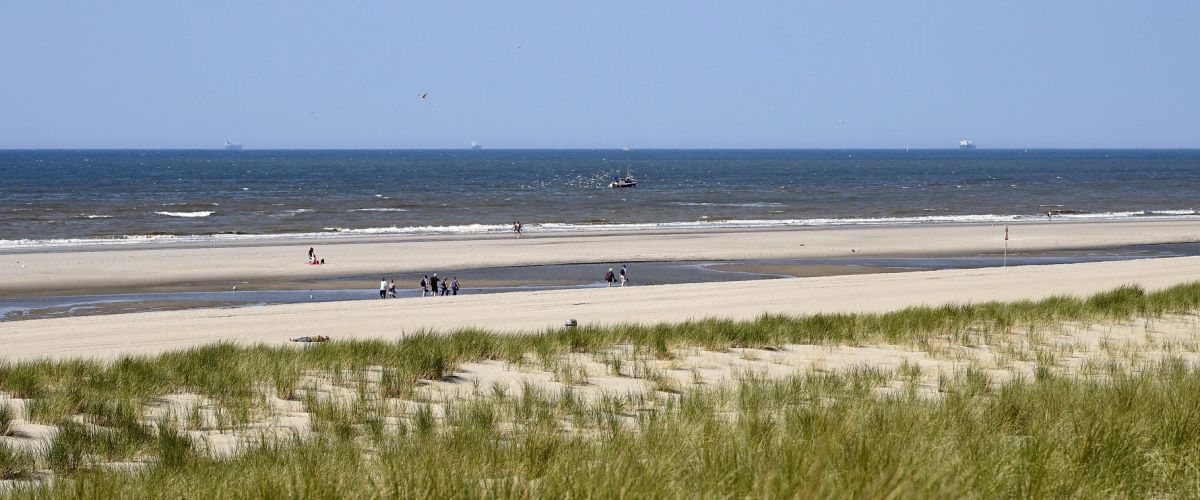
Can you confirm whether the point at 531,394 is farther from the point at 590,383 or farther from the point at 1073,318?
the point at 1073,318

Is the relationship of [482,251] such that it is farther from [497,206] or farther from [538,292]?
[497,206]

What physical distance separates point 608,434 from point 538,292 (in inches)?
805

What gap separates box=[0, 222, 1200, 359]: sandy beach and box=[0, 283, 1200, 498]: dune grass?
728 cm

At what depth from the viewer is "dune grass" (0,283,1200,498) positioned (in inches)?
186

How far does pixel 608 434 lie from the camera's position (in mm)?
6770

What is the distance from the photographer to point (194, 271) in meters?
34.3

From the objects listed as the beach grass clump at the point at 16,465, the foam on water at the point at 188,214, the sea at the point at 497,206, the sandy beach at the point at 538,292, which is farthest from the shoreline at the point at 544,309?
the foam on water at the point at 188,214

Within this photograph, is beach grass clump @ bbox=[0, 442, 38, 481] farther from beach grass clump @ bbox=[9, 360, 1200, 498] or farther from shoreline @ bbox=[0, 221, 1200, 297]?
shoreline @ bbox=[0, 221, 1200, 297]

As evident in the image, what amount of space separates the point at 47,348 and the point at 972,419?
1511 centimetres

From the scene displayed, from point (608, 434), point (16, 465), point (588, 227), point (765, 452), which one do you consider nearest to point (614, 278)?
point (588, 227)

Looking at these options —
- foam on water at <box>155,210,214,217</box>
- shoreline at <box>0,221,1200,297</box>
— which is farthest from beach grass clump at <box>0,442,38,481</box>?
foam on water at <box>155,210,214,217</box>

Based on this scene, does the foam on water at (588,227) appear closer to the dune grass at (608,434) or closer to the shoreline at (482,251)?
the shoreline at (482,251)

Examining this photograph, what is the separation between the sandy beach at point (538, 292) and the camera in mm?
19547

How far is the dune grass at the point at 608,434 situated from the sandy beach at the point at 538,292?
728 centimetres
